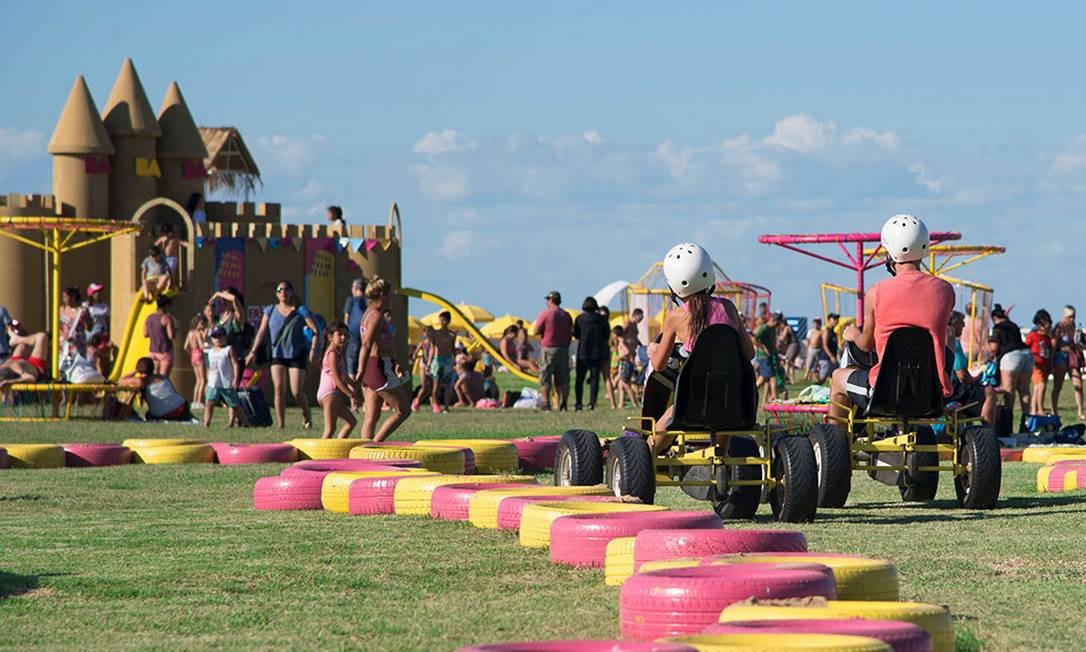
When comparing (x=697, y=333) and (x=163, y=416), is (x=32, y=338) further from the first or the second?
(x=697, y=333)

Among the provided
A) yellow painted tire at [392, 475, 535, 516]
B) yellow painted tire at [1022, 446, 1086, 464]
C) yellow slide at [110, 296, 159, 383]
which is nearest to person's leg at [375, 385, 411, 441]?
yellow painted tire at [392, 475, 535, 516]

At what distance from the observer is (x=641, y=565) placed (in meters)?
7.21

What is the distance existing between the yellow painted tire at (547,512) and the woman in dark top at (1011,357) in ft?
47.3

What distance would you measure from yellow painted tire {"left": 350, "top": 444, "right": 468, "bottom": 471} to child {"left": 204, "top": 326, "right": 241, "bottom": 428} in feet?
26.5

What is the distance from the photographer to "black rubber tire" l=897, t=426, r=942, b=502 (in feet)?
37.0

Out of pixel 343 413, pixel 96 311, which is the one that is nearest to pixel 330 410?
pixel 343 413

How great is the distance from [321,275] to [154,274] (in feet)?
11.6

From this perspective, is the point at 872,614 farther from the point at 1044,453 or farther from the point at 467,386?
the point at 467,386

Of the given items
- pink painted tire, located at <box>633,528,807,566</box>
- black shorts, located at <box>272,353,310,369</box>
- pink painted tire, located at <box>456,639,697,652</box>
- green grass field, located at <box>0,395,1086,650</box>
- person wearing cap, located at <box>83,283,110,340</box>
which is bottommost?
green grass field, located at <box>0,395,1086,650</box>

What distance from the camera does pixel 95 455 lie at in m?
15.9

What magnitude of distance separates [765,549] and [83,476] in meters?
8.39

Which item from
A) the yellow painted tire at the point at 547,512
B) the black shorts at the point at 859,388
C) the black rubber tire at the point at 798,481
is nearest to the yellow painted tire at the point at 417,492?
the yellow painted tire at the point at 547,512

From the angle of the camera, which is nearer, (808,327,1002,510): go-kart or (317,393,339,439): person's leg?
(808,327,1002,510): go-kart

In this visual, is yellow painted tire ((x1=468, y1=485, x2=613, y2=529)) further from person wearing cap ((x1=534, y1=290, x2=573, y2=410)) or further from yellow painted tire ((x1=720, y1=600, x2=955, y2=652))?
person wearing cap ((x1=534, y1=290, x2=573, y2=410))
